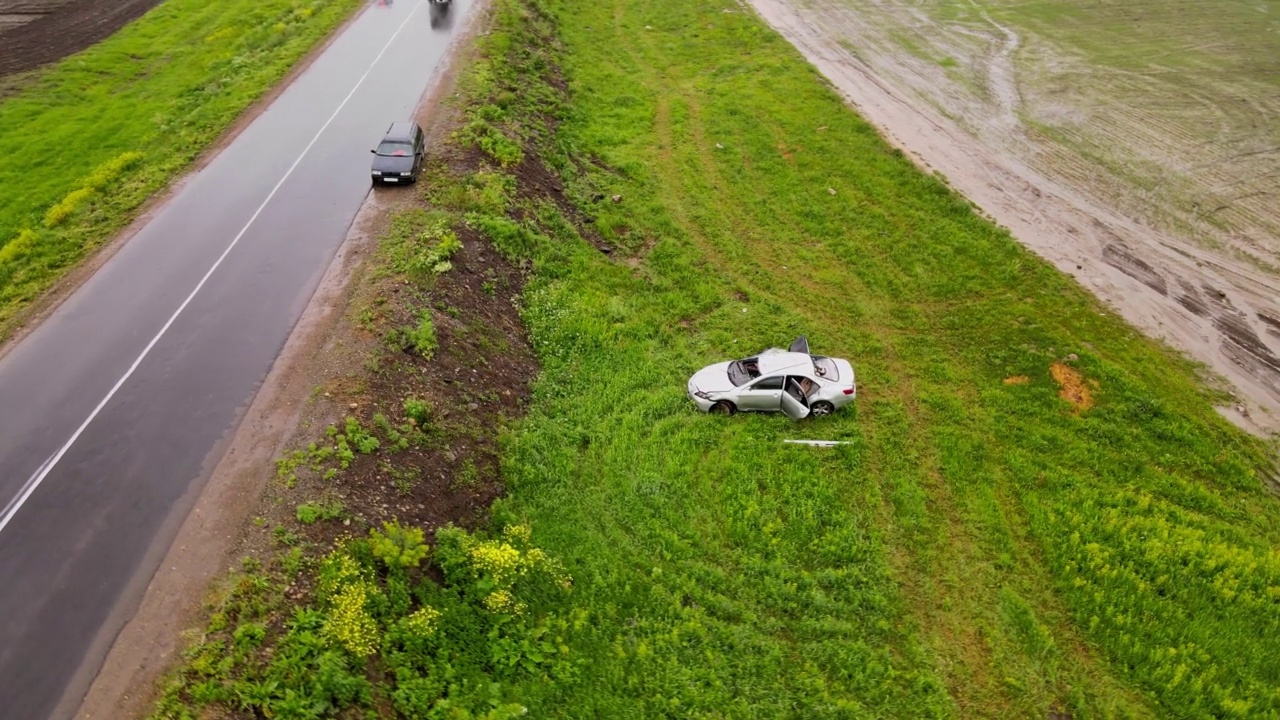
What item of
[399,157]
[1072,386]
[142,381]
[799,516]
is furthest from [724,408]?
[399,157]

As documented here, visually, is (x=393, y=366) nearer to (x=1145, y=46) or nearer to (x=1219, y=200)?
(x=1219, y=200)

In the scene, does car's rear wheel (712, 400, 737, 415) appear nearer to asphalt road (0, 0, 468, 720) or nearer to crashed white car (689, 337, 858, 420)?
crashed white car (689, 337, 858, 420)

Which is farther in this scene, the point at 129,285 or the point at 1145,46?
the point at 1145,46

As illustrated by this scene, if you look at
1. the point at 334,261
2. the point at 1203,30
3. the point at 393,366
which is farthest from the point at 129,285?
the point at 1203,30

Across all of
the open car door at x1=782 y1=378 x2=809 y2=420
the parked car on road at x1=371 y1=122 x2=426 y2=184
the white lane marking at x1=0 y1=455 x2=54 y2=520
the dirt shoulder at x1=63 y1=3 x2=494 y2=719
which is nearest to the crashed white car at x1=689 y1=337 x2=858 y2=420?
the open car door at x1=782 y1=378 x2=809 y2=420

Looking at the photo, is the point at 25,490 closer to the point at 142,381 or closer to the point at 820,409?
the point at 142,381
